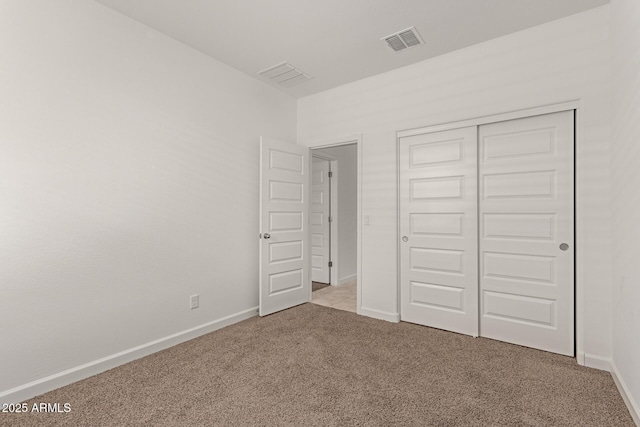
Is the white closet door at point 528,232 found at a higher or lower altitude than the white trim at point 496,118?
lower

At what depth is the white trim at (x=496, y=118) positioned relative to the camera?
2467 millimetres

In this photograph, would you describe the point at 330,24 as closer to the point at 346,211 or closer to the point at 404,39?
the point at 404,39

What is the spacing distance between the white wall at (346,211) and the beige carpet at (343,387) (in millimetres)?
2416

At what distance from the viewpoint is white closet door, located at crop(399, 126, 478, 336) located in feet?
9.58

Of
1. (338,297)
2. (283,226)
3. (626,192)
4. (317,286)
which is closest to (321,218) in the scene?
(317,286)

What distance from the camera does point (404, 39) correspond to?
277cm

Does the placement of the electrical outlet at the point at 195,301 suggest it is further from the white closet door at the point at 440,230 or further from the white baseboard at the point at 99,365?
the white closet door at the point at 440,230

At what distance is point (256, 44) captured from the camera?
2861 mm

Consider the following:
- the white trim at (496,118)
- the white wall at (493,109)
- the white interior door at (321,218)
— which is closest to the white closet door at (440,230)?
the white trim at (496,118)

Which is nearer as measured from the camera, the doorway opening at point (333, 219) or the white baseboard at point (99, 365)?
the white baseboard at point (99, 365)

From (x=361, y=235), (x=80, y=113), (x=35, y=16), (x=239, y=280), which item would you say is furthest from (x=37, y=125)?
(x=361, y=235)

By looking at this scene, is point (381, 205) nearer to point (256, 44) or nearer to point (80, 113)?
point (256, 44)

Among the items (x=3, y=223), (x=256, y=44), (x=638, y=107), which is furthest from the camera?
(x=256, y=44)

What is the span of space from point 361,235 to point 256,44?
7.38 feet
